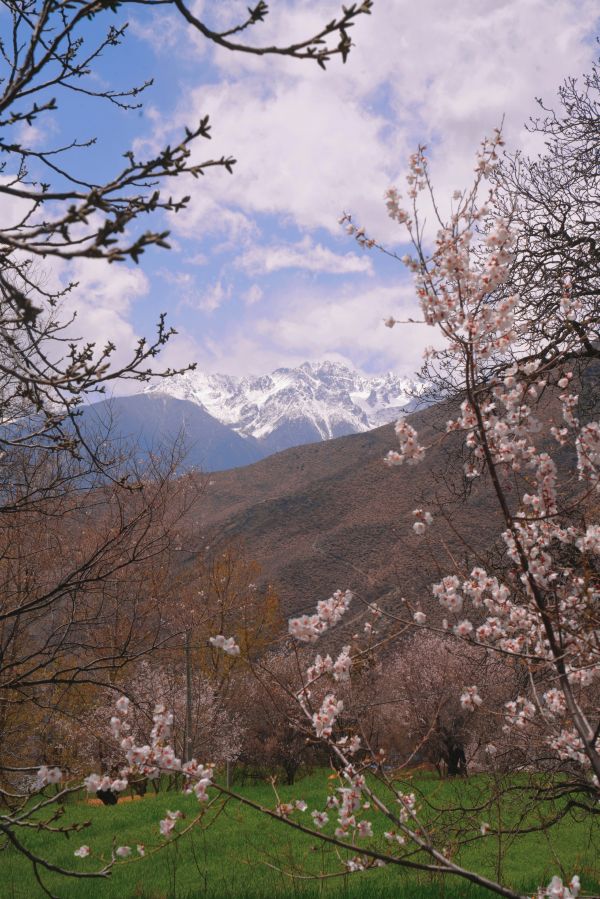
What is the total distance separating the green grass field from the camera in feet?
19.0

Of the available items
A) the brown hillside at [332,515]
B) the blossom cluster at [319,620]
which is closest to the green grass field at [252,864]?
the blossom cluster at [319,620]

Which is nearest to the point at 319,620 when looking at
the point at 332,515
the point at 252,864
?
the point at 252,864

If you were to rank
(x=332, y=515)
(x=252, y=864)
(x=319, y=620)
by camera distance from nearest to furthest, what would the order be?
(x=319, y=620) → (x=252, y=864) → (x=332, y=515)

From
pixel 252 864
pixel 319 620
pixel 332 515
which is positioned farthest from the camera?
pixel 332 515

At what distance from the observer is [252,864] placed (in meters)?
7.14

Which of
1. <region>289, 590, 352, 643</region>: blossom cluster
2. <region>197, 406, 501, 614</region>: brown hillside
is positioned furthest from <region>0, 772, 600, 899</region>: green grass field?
<region>197, 406, 501, 614</region>: brown hillside

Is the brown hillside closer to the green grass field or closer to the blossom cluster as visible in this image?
the green grass field

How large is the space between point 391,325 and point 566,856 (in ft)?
25.8

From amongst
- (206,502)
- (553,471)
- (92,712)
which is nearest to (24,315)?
(553,471)

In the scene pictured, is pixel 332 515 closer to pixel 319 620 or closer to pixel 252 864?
pixel 252 864

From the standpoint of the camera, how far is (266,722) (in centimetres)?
2042

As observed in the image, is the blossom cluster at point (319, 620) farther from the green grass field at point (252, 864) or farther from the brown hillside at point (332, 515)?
the brown hillside at point (332, 515)

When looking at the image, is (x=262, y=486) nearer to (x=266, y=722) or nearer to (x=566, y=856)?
(x=266, y=722)

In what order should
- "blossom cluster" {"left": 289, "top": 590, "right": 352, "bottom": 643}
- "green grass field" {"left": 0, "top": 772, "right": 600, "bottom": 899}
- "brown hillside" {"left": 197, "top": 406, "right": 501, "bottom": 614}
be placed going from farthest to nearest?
"brown hillside" {"left": 197, "top": 406, "right": 501, "bottom": 614} < "green grass field" {"left": 0, "top": 772, "right": 600, "bottom": 899} < "blossom cluster" {"left": 289, "top": 590, "right": 352, "bottom": 643}
